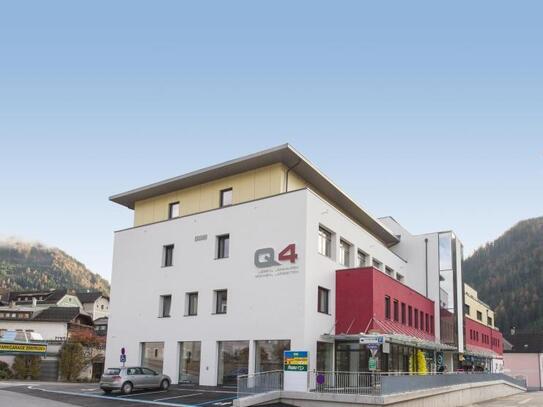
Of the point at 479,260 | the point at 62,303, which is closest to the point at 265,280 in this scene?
the point at 62,303

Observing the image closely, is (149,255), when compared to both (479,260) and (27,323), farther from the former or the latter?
(479,260)

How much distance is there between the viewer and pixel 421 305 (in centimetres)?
4122

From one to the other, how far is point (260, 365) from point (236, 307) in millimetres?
3458

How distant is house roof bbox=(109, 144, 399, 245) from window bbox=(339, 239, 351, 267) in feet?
12.1

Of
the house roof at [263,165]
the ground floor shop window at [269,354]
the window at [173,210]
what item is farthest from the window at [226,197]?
the ground floor shop window at [269,354]

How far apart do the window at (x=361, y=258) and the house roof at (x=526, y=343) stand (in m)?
64.3

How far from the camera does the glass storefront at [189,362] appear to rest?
107 ft

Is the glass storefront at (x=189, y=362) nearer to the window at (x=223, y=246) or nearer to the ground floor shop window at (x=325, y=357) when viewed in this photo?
the window at (x=223, y=246)

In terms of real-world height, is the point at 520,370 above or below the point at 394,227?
below

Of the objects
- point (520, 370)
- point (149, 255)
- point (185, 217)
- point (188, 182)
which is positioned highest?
point (188, 182)

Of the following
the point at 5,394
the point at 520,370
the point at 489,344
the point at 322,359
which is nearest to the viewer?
the point at 5,394

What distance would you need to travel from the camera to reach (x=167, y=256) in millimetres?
36469

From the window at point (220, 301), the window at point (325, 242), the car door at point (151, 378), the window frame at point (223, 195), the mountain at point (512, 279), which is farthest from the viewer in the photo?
the mountain at point (512, 279)

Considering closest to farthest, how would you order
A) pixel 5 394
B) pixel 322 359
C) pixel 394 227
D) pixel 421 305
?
pixel 5 394
pixel 322 359
pixel 421 305
pixel 394 227
